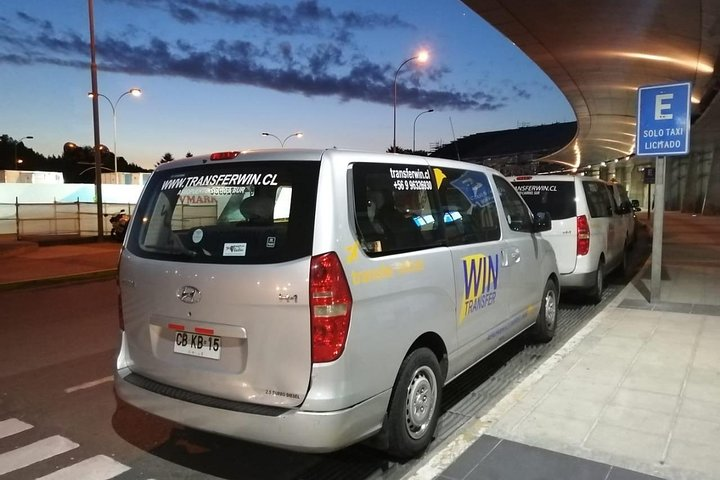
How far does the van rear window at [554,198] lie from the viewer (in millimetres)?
7879

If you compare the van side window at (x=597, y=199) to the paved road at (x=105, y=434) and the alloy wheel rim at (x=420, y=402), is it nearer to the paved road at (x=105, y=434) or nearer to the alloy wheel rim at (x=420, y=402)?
the paved road at (x=105, y=434)

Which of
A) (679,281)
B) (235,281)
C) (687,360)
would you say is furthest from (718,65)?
(235,281)

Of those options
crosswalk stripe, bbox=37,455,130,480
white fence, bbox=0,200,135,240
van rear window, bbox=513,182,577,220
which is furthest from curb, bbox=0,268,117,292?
white fence, bbox=0,200,135,240

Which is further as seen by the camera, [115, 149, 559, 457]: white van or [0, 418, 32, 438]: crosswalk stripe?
[0, 418, 32, 438]: crosswalk stripe

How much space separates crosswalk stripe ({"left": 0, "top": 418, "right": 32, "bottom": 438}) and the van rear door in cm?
141

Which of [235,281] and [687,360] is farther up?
[235,281]

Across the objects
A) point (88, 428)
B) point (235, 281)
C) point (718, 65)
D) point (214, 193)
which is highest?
point (718, 65)

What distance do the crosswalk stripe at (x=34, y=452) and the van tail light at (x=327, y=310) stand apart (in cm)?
224

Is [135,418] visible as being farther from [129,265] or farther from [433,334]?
[433,334]

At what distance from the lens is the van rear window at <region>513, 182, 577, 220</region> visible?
25.8ft

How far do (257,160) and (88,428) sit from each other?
254cm

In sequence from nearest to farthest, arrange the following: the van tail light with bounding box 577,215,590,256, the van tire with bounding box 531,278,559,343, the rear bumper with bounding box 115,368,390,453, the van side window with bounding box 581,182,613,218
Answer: the rear bumper with bounding box 115,368,390,453 → the van tire with bounding box 531,278,559,343 → the van tail light with bounding box 577,215,590,256 → the van side window with bounding box 581,182,613,218

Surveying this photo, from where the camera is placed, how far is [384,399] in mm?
3248

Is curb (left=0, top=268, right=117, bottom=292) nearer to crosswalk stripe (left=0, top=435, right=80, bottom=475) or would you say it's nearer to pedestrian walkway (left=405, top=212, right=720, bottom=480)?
crosswalk stripe (left=0, top=435, right=80, bottom=475)
